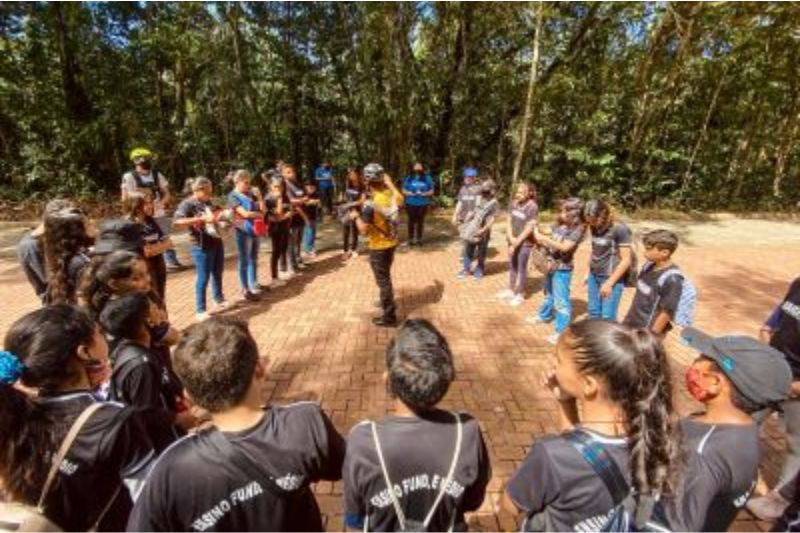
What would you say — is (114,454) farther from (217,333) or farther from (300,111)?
(300,111)

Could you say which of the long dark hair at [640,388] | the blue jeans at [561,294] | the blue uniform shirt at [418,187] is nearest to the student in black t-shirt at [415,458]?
the long dark hair at [640,388]

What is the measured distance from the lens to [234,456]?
163 centimetres

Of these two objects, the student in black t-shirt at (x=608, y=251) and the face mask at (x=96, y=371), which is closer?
the face mask at (x=96, y=371)

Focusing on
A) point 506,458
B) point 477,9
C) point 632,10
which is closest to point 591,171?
point 632,10

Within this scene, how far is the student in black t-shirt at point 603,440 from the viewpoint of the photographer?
1.64m

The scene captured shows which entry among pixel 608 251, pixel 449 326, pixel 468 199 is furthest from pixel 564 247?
pixel 468 199

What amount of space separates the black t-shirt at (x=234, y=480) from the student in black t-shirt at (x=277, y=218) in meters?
6.04

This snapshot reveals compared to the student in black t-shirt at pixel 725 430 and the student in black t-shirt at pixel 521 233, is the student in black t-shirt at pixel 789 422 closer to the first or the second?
the student in black t-shirt at pixel 725 430

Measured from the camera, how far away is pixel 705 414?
2.22m

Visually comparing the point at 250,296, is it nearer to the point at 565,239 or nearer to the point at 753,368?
the point at 565,239

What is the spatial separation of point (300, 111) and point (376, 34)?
13.9ft

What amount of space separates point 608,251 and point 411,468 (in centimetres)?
384

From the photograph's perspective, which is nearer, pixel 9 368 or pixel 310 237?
pixel 9 368

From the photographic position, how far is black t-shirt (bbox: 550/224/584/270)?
5.42 metres
